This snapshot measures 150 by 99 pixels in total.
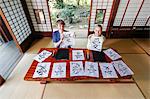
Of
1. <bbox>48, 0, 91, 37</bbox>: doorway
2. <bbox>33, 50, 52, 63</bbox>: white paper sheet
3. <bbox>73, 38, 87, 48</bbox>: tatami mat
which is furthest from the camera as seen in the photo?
<bbox>48, 0, 91, 37</bbox>: doorway

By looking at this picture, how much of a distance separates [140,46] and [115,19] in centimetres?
94

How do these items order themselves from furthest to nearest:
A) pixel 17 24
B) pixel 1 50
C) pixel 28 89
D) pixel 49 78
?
pixel 1 50, pixel 17 24, pixel 28 89, pixel 49 78

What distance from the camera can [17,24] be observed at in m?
2.43

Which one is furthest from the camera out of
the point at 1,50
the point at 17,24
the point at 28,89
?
the point at 1,50

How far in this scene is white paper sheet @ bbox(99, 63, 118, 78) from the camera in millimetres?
1664

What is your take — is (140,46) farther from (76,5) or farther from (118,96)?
(76,5)

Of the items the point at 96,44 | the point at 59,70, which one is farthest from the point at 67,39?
the point at 59,70

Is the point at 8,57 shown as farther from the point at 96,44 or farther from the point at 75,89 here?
the point at 96,44

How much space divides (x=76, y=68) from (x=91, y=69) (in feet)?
0.78

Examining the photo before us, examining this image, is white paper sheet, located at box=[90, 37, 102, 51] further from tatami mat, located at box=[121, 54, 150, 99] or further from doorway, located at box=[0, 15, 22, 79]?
doorway, located at box=[0, 15, 22, 79]

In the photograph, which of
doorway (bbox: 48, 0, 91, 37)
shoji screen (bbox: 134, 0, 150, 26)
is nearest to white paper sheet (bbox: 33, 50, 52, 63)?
doorway (bbox: 48, 0, 91, 37)

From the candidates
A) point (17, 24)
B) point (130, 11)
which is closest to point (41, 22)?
point (17, 24)

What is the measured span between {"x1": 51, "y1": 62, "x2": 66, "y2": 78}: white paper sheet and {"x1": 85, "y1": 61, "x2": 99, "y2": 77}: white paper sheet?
36cm

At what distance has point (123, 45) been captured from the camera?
283 centimetres
